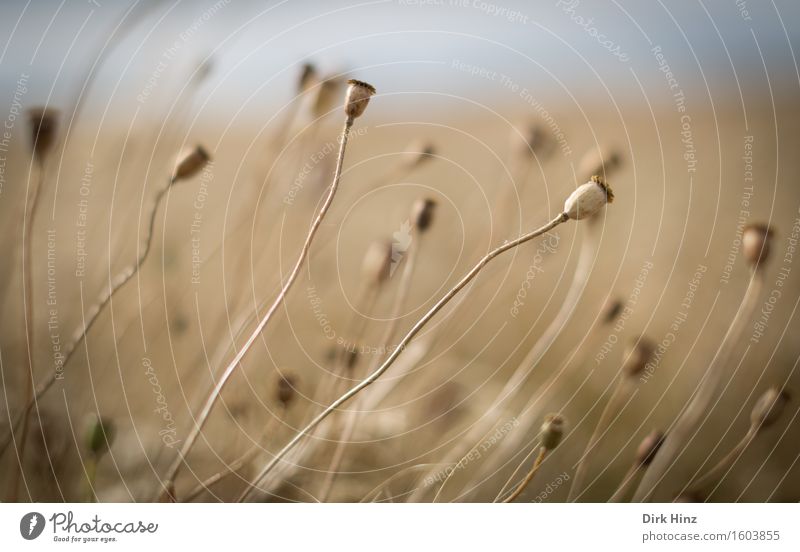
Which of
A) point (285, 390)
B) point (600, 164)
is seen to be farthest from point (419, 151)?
point (285, 390)

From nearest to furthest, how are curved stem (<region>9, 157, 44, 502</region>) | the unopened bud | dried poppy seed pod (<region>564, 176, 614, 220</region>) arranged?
dried poppy seed pod (<region>564, 176, 614, 220</region>), curved stem (<region>9, 157, 44, 502</region>), the unopened bud

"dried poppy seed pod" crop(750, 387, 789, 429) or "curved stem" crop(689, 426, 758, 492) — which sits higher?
"dried poppy seed pod" crop(750, 387, 789, 429)

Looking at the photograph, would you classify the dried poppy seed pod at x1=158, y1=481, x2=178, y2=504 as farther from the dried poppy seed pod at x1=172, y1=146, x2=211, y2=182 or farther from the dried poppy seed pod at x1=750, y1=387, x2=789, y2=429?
the dried poppy seed pod at x1=750, y1=387, x2=789, y2=429

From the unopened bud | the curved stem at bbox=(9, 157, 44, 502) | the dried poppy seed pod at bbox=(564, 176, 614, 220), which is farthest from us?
the unopened bud

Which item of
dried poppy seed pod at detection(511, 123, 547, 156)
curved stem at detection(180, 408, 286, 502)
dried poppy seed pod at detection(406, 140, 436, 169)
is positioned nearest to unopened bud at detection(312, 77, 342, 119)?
dried poppy seed pod at detection(406, 140, 436, 169)

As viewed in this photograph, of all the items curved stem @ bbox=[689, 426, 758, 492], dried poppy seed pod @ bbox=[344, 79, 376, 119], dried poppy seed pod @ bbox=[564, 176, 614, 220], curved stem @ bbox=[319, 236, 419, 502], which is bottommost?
curved stem @ bbox=[689, 426, 758, 492]

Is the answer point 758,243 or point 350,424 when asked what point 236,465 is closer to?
point 350,424

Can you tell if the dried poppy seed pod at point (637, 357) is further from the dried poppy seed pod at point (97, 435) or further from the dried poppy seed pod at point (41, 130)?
the dried poppy seed pod at point (41, 130)
